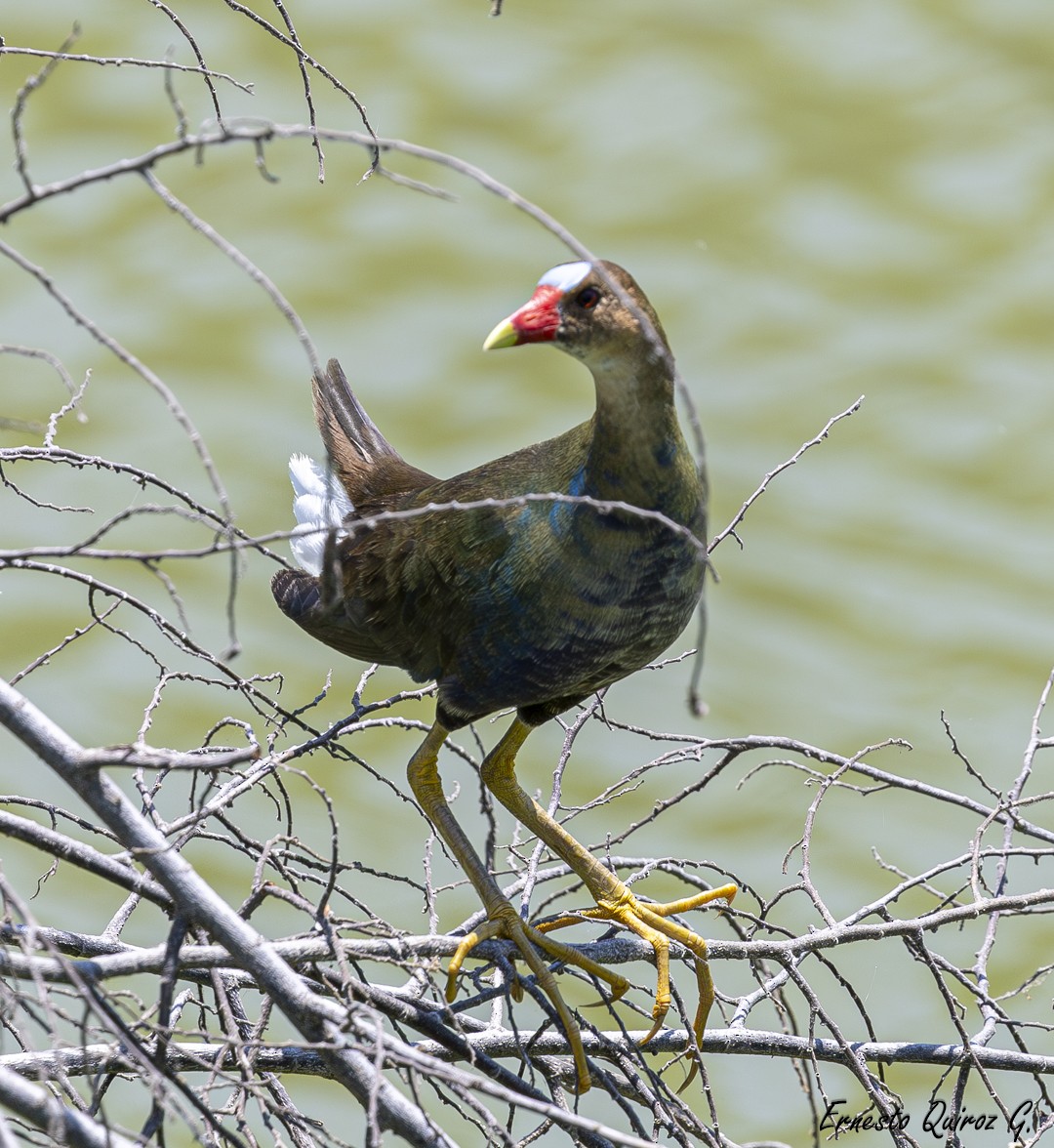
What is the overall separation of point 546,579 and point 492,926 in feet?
1.87

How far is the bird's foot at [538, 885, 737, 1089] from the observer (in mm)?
2398

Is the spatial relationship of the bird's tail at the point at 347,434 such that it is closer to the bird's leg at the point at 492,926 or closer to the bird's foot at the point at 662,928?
the bird's leg at the point at 492,926

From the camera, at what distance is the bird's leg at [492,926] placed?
7.37 feet

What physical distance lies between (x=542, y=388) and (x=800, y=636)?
1298 mm

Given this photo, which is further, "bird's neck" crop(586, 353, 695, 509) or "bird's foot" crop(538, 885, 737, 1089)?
"bird's foot" crop(538, 885, 737, 1089)

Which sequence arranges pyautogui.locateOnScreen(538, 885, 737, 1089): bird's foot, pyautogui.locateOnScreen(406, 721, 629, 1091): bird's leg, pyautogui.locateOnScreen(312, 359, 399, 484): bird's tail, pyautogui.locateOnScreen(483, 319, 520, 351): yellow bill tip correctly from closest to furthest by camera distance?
pyautogui.locateOnScreen(483, 319, 520, 351): yellow bill tip → pyautogui.locateOnScreen(406, 721, 629, 1091): bird's leg → pyautogui.locateOnScreen(538, 885, 737, 1089): bird's foot → pyautogui.locateOnScreen(312, 359, 399, 484): bird's tail

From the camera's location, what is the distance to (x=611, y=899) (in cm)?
261

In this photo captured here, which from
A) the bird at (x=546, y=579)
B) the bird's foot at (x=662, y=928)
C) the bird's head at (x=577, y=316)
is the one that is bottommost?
the bird's foot at (x=662, y=928)

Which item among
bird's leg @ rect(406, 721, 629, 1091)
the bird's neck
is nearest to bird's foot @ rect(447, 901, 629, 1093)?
bird's leg @ rect(406, 721, 629, 1091)

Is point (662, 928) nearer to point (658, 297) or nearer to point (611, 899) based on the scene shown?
point (611, 899)

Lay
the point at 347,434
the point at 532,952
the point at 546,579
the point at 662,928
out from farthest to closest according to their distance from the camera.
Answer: the point at 347,434 < the point at 662,928 < the point at 532,952 < the point at 546,579

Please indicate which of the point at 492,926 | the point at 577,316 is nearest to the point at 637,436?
the point at 577,316

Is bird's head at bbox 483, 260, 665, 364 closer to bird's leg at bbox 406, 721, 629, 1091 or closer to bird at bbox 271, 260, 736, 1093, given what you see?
bird at bbox 271, 260, 736, 1093

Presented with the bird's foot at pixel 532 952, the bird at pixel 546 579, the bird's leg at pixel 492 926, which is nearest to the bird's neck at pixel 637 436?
the bird at pixel 546 579
